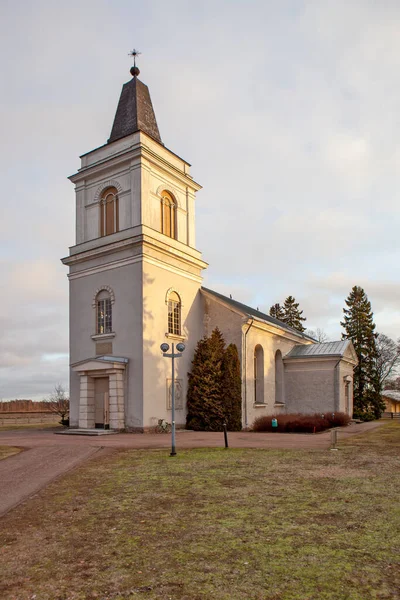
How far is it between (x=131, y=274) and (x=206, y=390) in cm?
751

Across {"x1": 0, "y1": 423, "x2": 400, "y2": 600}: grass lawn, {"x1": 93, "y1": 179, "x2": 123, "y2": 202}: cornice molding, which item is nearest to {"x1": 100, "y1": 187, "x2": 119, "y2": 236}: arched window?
{"x1": 93, "y1": 179, "x2": 123, "y2": 202}: cornice molding

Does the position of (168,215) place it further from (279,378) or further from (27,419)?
(27,419)

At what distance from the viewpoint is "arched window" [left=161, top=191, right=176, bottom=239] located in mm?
29016

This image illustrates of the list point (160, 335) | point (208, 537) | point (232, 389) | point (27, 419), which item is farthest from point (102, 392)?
point (208, 537)

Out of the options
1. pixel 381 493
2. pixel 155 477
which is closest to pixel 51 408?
pixel 155 477

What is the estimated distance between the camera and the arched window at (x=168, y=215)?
29.0 m

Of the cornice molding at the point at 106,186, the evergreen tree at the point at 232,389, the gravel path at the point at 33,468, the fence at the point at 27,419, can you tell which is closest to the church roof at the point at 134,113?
the cornice molding at the point at 106,186

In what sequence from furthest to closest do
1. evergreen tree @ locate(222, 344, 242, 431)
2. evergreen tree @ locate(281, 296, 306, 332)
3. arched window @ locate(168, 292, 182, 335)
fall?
evergreen tree @ locate(281, 296, 306, 332) → arched window @ locate(168, 292, 182, 335) → evergreen tree @ locate(222, 344, 242, 431)

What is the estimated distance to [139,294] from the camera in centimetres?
2572

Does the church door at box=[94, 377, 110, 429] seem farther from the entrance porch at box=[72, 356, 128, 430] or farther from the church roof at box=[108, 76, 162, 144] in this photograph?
the church roof at box=[108, 76, 162, 144]

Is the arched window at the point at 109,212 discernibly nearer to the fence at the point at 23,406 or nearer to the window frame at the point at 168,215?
the window frame at the point at 168,215

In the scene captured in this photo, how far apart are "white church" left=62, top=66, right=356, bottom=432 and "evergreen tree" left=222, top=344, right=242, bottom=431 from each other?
0.44 meters

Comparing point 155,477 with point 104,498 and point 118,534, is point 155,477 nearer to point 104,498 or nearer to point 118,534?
point 104,498

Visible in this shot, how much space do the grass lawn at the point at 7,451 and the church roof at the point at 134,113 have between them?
18.3m
